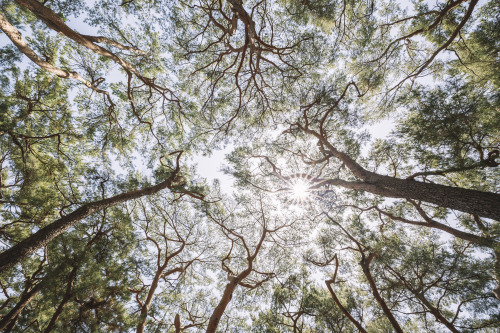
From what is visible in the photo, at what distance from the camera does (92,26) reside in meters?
4.95

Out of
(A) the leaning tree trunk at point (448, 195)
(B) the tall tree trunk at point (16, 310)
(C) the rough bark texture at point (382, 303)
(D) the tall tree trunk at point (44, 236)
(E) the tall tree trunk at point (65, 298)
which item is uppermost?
(A) the leaning tree trunk at point (448, 195)

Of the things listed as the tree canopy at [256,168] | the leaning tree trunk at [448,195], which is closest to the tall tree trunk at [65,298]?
the tree canopy at [256,168]

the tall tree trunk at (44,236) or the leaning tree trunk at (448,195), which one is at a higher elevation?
the leaning tree trunk at (448,195)

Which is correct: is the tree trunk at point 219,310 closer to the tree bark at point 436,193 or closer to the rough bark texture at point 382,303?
the rough bark texture at point 382,303

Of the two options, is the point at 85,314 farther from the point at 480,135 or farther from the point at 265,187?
the point at 480,135

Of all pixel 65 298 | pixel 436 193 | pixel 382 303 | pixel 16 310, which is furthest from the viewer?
pixel 16 310

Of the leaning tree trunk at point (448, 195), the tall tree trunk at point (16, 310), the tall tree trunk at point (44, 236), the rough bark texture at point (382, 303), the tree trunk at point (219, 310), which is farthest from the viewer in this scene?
the tall tree trunk at point (16, 310)

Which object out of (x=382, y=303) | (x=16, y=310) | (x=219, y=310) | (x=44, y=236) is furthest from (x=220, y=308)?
(x=16, y=310)

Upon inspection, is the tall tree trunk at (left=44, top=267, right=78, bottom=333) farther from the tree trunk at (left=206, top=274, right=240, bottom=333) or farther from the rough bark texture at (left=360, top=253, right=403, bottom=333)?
the rough bark texture at (left=360, top=253, right=403, bottom=333)

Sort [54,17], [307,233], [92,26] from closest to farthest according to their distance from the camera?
[54,17] → [92,26] → [307,233]

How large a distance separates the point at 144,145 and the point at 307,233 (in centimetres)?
661

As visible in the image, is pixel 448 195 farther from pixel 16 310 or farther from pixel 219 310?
pixel 16 310

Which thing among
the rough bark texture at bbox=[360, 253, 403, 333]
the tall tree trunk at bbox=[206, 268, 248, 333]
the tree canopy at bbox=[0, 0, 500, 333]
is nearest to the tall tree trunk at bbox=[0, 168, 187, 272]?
the tree canopy at bbox=[0, 0, 500, 333]

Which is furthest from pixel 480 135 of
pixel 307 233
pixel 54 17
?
pixel 54 17
